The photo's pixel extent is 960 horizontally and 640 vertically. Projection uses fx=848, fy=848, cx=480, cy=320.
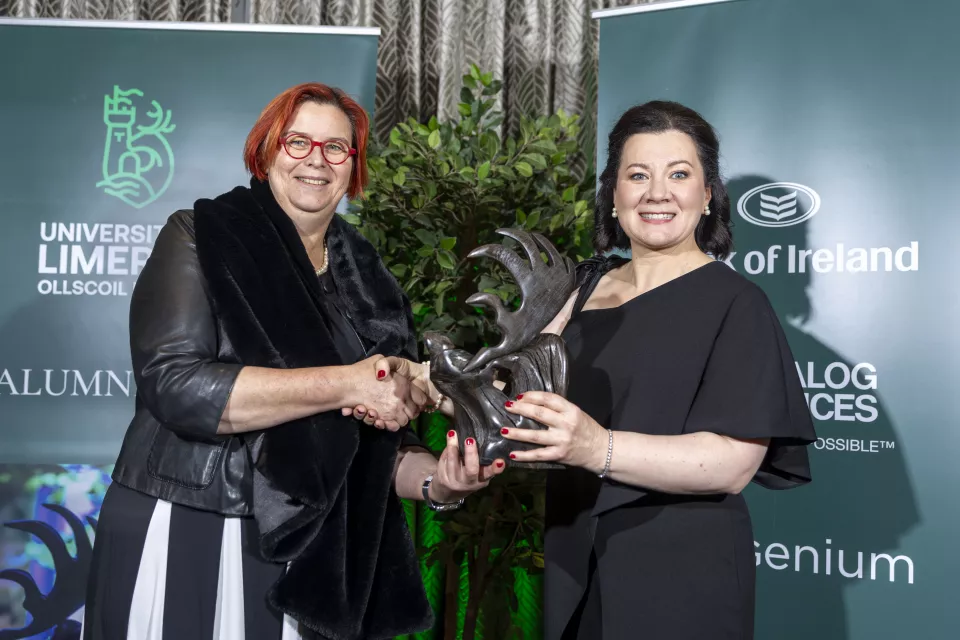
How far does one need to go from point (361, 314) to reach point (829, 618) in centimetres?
163

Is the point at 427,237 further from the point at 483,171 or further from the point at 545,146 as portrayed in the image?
the point at 545,146

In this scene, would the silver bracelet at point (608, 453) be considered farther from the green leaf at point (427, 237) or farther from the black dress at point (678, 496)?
the green leaf at point (427, 237)

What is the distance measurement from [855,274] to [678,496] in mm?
1222

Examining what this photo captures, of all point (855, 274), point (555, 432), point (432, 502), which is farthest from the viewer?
point (855, 274)

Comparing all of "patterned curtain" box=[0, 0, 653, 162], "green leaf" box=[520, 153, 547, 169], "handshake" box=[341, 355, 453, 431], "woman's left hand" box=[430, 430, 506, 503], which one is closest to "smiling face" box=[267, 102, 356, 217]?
"handshake" box=[341, 355, 453, 431]

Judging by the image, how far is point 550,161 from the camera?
274 centimetres

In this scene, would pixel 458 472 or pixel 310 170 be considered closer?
pixel 458 472

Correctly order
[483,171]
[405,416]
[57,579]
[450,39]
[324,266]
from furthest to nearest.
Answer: [450,39], [57,579], [483,171], [324,266], [405,416]

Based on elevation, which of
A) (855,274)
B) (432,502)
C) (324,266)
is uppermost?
(855,274)

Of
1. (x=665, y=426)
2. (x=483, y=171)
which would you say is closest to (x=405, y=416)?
(x=665, y=426)

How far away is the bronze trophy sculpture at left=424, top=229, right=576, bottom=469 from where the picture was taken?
1.38 m

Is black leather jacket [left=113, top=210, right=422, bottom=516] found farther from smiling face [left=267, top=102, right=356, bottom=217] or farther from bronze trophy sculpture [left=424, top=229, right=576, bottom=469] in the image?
bronze trophy sculpture [left=424, top=229, right=576, bottom=469]

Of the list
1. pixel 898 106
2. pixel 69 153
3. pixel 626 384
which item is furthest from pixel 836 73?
pixel 69 153

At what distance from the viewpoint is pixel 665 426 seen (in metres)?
1.51
